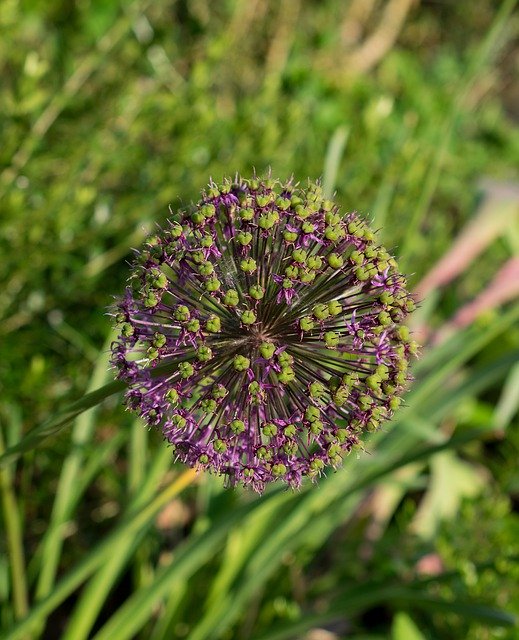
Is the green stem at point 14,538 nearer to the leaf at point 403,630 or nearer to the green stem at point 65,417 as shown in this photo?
the green stem at point 65,417

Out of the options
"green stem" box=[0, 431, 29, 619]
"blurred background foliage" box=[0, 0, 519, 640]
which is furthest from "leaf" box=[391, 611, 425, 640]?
"green stem" box=[0, 431, 29, 619]

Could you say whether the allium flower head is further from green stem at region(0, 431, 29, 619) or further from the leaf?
the leaf

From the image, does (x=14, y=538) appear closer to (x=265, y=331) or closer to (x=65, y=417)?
(x=65, y=417)

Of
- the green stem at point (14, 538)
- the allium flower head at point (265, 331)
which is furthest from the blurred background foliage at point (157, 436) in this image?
the allium flower head at point (265, 331)

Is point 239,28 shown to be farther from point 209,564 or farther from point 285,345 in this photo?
point 285,345

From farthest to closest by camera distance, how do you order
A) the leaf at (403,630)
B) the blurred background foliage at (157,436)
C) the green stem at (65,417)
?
the leaf at (403,630) < the blurred background foliage at (157,436) < the green stem at (65,417)
